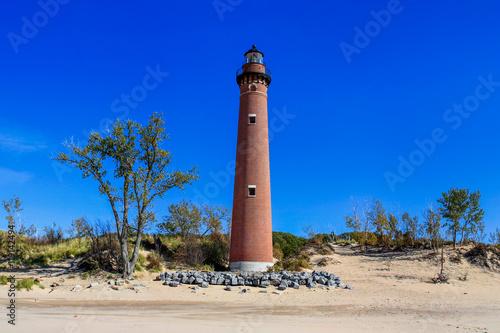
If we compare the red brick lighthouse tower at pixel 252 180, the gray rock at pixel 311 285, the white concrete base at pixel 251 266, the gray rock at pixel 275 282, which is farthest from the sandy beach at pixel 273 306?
the red brick lighthouse tower at pixel 252 180

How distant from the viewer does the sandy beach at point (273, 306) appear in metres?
12.3

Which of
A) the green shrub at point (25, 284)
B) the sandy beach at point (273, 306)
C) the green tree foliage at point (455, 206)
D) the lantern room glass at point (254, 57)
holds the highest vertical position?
the lantern room glass at point (254, 57)

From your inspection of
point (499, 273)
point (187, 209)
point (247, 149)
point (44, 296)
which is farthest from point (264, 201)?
point (499, 273)

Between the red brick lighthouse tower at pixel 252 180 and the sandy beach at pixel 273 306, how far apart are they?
532 centimetres

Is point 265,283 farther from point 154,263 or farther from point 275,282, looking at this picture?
point 154,263

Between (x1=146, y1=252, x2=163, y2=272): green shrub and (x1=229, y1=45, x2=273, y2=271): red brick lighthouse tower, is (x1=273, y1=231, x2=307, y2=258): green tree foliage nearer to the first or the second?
(x1=229, y1=45, x2=273, y2=271): red brick lighthouse tower

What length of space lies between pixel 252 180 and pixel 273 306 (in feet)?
39.8

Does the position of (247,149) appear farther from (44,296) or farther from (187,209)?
(44,296)

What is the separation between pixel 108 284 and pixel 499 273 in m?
26.7

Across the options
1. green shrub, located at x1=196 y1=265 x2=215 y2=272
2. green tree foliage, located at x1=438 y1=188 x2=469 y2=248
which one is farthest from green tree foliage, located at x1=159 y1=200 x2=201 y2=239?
green tree foliage, located at x1=438 y1=188 x2=469 y2=248

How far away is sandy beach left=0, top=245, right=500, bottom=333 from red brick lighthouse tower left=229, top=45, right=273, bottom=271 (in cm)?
532

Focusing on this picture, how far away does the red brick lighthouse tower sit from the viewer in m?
26.6

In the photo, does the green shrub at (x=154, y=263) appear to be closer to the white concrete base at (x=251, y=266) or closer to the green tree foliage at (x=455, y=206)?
the white concrete base at (x=251, y=266)

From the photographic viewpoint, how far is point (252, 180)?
27750mm
